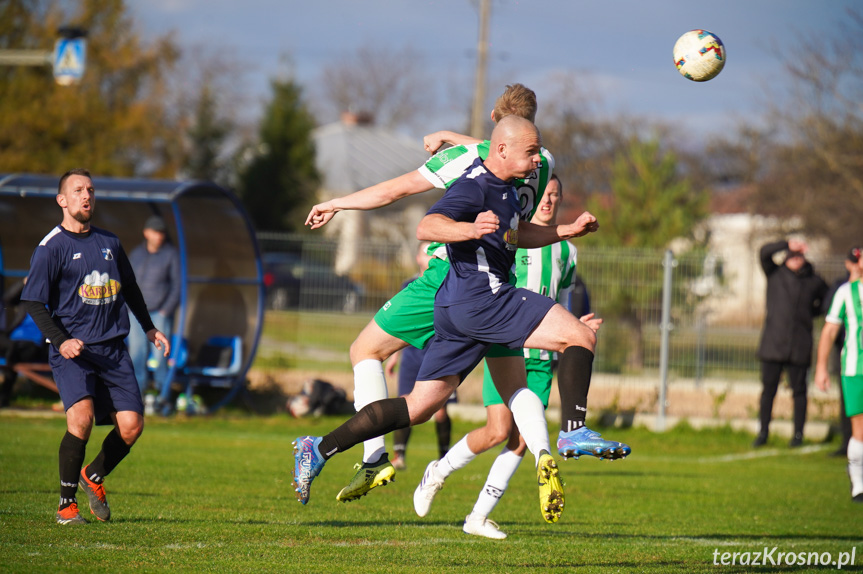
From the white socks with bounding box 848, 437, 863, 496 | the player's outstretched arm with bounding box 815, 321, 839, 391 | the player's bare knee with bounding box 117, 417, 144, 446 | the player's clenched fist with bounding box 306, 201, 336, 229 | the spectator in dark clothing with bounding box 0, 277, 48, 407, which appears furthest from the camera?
the spectator in dark clothing with bounding box 0, 277, 48, 407

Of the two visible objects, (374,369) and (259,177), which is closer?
(374,369)

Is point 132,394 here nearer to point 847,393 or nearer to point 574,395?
point 574,395

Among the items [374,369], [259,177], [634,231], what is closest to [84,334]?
[374,369]

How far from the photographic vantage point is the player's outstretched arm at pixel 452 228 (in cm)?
457

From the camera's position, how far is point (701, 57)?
6129 millimetres

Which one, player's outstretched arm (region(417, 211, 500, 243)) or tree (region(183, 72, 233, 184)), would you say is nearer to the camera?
player's outstretched arm (region(417, 211, 500, 243))

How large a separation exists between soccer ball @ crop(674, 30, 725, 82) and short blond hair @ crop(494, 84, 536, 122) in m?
1.19

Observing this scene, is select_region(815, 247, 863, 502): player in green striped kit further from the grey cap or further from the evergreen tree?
the evergreen tree

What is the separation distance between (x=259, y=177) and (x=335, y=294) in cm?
2310

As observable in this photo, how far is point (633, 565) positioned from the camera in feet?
17.7

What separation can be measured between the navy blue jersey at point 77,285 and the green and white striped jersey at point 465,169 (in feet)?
7.75

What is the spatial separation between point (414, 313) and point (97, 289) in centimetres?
224

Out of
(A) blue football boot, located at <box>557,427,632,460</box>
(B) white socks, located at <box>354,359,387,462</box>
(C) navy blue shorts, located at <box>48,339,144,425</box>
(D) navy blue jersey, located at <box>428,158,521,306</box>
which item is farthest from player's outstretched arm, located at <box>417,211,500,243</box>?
(C) navy blue shorts, located at <box>48,339,144,425</box>

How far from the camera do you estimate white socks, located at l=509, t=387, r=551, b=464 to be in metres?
5.11
